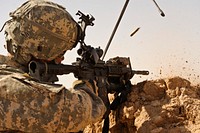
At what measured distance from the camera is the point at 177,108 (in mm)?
3650

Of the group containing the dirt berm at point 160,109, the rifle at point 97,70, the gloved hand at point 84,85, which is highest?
the rifle at point 97,70

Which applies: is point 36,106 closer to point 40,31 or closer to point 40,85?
point 40,85

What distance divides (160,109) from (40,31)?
166 centimetres

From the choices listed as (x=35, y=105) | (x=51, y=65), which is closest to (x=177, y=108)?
(x=51, y=65)

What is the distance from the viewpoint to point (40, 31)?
8.46 feet

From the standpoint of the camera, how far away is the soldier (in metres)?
2.19

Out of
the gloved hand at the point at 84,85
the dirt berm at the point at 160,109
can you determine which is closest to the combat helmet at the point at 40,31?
the gloved hand at the point at 84,85

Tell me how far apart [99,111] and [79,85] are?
0.22 meters

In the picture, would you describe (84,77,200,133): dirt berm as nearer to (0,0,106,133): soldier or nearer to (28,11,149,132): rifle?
(28,11,149,132): rifle

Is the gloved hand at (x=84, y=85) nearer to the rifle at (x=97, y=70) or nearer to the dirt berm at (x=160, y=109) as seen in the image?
the rifle at (x=97, y=70)

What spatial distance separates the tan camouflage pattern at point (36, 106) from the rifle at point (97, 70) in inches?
30.6

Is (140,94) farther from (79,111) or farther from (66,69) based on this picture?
(79,111)

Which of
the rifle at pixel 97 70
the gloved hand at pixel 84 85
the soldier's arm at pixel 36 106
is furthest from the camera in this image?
the rifle at pixel 97 70

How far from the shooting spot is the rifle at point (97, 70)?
11.4ft
